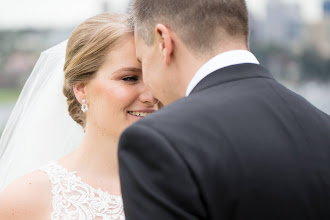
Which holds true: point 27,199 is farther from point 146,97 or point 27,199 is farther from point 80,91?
point 146,97

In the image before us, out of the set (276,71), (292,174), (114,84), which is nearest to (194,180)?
(292,174)

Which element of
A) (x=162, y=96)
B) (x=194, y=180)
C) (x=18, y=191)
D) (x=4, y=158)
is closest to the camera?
(x=194, y=180)

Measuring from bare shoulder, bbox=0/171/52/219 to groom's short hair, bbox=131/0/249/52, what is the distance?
1529 mm

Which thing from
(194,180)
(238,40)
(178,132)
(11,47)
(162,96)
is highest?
(11,47)

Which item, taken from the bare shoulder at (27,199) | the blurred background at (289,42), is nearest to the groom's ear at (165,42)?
the bare shoulder at (27,199)

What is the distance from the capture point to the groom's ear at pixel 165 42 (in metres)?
2.27

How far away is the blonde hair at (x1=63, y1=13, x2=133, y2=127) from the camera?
11.4ft

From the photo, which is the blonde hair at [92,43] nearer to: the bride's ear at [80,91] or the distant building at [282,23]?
the bride's ear at [80,91]

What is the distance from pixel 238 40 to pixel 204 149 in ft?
1.69

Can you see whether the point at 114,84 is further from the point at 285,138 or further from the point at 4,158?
the point at 285,138

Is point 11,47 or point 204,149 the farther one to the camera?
point 11,47

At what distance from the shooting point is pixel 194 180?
6.38ft

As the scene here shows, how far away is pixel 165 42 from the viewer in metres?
2.28

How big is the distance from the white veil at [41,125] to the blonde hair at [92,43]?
503 mm
